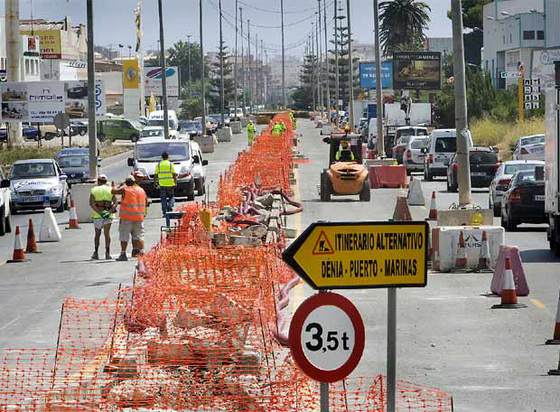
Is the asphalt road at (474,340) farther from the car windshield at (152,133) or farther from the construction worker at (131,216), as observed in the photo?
the car windshield at (152,133)

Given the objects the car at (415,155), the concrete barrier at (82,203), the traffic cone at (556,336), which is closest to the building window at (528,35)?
the car at (415,155)

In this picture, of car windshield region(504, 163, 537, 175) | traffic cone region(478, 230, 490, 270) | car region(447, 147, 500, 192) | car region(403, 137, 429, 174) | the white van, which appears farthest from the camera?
car region(403, 137, 429, 174)

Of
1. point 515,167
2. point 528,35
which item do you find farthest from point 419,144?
point 528,35

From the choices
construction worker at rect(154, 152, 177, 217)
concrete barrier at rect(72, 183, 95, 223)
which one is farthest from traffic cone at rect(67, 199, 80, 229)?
construction worker at rect(154, 152, 177, 217)

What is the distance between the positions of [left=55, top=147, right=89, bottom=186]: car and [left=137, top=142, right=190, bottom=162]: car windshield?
523 cm

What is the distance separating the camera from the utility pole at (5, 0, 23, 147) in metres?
82.1

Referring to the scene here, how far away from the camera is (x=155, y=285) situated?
16.6 meters

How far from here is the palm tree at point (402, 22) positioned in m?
149

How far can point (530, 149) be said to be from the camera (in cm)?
5062

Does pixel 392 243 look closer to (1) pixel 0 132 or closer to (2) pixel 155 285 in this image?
(2) pixel 155 285

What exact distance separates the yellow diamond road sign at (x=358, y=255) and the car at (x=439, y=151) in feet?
142

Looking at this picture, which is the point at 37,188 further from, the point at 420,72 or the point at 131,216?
the point at 420,72

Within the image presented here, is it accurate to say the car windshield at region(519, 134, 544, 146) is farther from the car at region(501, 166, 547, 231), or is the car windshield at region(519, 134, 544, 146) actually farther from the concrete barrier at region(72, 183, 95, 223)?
the car at region(501, 166, 547, 231)

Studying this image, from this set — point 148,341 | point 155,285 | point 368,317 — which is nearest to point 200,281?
point 155,285
